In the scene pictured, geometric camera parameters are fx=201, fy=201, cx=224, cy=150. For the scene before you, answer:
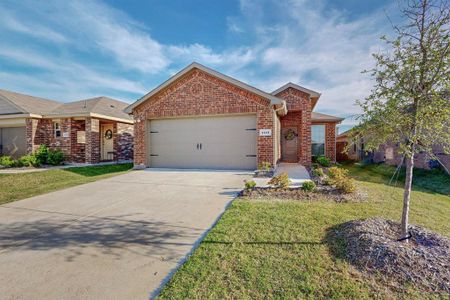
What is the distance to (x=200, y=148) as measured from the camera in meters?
9.91

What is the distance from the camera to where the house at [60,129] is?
40.3 ft

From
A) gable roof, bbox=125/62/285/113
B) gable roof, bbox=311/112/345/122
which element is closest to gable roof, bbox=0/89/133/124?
gable roof, bbox=125/62/285/113

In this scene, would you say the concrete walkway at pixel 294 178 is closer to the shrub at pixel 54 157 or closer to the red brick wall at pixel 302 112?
the red brick wall at pixel 302 112

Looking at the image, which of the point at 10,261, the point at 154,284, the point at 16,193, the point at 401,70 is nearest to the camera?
the point at 154,284

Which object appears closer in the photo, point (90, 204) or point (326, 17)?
point (90, 204)

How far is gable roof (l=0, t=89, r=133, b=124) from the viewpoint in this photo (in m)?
12.1

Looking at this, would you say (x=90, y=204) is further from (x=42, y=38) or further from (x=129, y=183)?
(x=42, y=38)

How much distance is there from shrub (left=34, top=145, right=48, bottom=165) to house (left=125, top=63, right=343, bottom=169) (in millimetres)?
6059

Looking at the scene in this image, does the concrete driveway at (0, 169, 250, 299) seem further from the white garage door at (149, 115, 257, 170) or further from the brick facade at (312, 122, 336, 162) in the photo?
the brick facade at (312, 122, 336, 162)

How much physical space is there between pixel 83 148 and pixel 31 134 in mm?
2917

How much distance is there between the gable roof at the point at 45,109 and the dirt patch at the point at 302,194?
9.15m

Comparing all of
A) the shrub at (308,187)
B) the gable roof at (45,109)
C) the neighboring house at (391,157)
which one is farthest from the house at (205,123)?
the neighboring house at (391,157)

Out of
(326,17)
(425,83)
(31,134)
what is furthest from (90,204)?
(31,134)

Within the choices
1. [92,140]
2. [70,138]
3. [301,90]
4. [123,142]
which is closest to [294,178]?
[301,90]
